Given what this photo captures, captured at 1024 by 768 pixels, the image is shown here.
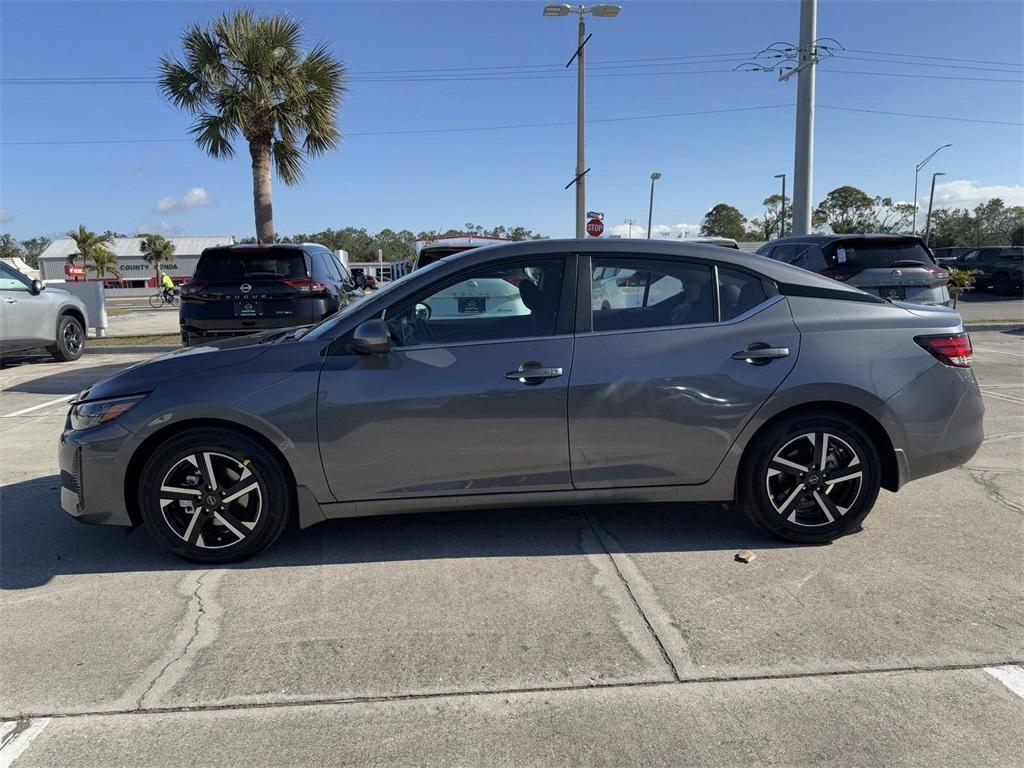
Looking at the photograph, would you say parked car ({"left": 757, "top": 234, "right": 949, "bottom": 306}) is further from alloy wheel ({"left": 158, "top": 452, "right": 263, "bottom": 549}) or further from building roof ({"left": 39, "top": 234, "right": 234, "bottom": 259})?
building roof ({"left": 39, "top": 234, "right": 234, "bottom": 259})

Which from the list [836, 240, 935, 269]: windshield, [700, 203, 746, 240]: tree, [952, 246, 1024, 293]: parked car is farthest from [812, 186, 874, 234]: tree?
[836, 240, 935, 269]: windshield

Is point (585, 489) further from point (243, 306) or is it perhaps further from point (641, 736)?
point (243, 306)

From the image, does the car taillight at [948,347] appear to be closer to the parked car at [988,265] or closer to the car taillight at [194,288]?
the car taillight at [194,288]

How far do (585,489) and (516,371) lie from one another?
726mm

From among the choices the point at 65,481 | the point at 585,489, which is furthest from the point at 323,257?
the point at 585,489

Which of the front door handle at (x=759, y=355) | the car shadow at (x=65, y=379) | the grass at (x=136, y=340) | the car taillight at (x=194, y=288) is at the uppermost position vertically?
the car taillight at (x=194, y=288)

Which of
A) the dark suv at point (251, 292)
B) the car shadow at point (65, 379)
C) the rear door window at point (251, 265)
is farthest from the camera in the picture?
the car shadow at point (65, 379)

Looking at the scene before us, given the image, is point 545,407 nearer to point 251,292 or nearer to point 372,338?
point 372,338

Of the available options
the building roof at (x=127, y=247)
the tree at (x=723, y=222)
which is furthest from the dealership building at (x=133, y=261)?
the tree at (x=723, y=222)

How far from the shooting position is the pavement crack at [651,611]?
116 inches

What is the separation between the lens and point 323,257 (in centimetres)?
923

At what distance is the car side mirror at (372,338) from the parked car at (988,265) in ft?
98.9

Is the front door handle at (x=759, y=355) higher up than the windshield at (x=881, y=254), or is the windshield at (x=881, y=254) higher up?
the windshield at (x=881, y=254)

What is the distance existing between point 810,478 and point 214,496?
312 centimetres
